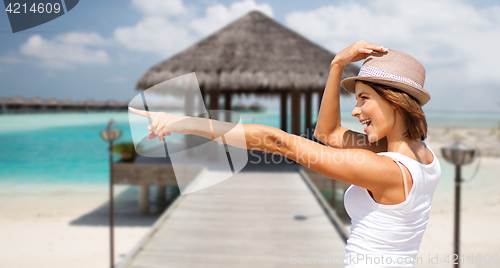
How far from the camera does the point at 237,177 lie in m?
6.24

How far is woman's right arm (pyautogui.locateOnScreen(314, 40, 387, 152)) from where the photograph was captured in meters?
0.78

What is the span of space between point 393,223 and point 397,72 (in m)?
0.36

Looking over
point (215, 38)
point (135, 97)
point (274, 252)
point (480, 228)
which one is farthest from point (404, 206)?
point (480, 228)

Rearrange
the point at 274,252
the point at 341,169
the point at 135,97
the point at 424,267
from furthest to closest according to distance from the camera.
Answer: the point at 424,267 → the point at 274,252 → the point at 135,97 → the point at 341,169

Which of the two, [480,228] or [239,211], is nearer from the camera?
[239,211]

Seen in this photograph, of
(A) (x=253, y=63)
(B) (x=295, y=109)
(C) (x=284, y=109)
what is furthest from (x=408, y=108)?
(C) (x=284, y=109)

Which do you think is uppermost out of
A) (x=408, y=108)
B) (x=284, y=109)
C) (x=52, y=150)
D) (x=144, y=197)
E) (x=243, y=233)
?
(x=408, y=108)

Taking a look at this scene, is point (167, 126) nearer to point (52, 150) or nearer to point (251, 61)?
point (251, 61)

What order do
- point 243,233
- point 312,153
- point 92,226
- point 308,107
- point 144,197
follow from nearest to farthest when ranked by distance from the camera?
point 312,153 < point 243,233 < point 92,226 < point 144,197 < point 308,107

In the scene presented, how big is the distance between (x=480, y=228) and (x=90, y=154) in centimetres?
2658

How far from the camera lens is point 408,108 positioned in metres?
0.67

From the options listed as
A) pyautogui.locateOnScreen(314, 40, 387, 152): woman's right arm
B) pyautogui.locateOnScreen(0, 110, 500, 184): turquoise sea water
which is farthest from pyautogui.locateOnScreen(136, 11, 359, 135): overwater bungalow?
pyautogui.locateOnScreen(314, 40, 387, 152): woman's right arm

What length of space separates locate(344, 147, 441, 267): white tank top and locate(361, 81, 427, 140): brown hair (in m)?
0.07

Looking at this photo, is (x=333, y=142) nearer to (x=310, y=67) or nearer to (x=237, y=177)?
(x=237, y=177)
